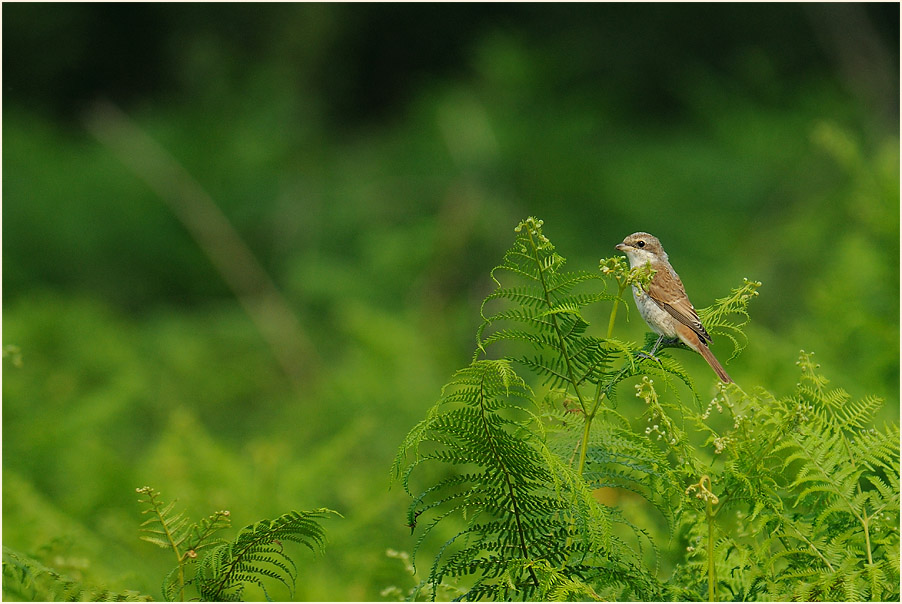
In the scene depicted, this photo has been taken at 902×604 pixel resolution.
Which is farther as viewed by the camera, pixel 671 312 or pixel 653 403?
pixel 671 312

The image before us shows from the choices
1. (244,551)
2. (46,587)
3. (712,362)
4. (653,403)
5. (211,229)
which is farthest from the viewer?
(211,229)

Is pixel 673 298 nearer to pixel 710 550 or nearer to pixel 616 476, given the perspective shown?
pixel 616 476

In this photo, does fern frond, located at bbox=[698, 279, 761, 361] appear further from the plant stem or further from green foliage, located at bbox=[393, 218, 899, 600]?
the plant stem

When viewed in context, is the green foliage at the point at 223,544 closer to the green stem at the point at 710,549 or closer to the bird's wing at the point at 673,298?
the green stem at the point at 710,549

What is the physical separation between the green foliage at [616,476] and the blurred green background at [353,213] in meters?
1.21

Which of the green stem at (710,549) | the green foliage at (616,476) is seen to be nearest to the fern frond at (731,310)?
the green foliage at (616,476)

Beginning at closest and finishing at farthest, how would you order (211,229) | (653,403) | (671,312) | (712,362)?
(653,403)
(671,312)
(712,362)
(211,229)

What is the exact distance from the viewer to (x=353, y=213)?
464 inches

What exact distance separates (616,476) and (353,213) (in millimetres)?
9868

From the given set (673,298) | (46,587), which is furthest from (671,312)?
(46,587)

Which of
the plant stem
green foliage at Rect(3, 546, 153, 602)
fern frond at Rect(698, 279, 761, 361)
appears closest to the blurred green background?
green foliage at Rect(3, 546, 153, 602)

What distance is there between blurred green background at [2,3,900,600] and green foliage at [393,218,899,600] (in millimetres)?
1208

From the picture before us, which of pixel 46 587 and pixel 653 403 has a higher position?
pixel 653 403

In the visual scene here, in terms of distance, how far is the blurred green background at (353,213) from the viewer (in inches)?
196
